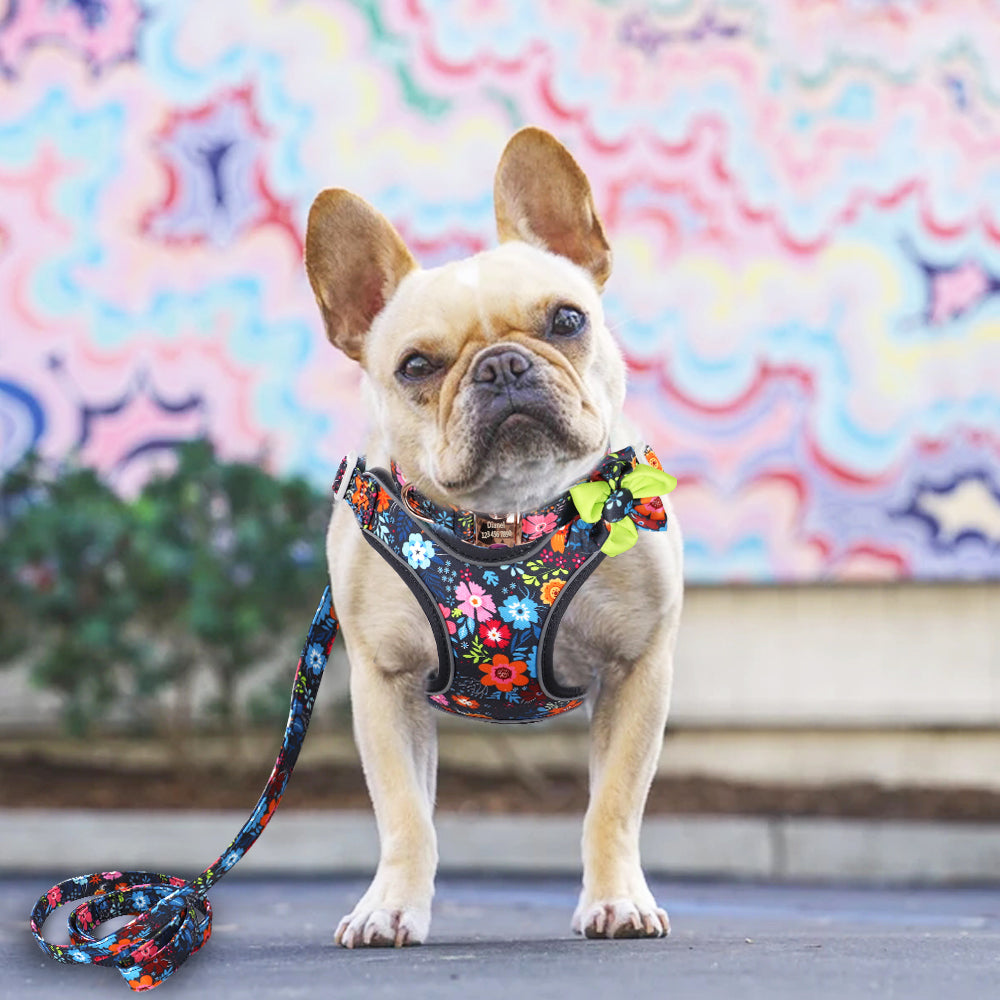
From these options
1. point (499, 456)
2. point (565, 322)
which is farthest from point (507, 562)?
point (565, 322)

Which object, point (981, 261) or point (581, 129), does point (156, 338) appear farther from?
point (981, 261)

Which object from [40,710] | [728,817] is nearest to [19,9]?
[40,710]

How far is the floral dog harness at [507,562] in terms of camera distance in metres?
2.84

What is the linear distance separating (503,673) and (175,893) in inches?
29.7

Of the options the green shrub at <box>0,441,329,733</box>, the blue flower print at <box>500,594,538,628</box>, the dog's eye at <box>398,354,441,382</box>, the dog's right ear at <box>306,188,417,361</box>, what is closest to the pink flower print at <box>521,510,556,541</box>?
the blue flower print at <box>500,594,538,628</box>

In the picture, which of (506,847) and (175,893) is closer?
(175,893)

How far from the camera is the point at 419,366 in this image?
9.75ft

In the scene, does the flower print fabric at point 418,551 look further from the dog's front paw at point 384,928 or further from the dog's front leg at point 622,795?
the dog's front paw at point 384,928

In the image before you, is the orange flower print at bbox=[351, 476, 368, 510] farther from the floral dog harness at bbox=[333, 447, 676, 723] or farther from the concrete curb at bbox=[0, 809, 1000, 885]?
the concrete curb at bbox=[0, 809, 1000, 885]

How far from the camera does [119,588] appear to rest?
22.1 ft

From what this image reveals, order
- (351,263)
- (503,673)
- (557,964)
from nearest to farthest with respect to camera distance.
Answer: (557,964), (503,673), (351,263)

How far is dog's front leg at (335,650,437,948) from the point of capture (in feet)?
9.19

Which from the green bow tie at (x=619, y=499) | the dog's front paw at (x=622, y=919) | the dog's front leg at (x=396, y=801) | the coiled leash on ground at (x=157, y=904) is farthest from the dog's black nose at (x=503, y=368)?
the dog's front paw at (x=622, y=919)

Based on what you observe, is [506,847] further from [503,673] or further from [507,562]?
[507,562]
